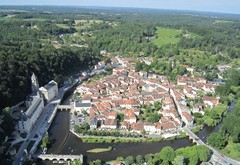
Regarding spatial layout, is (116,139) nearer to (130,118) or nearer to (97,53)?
(130,118)

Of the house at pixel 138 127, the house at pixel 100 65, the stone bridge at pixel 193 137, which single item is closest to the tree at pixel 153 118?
the house at pixel 138 127

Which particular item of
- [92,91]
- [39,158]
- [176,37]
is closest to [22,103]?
[92,91]

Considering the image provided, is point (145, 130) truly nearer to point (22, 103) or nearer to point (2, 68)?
point (22, 103)

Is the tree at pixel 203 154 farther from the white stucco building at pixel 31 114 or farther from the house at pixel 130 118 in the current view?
the white stucco building at pixel 31 114

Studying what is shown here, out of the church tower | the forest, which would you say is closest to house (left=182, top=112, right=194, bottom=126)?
the forest

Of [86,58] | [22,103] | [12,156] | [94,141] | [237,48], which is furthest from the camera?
[237,48]

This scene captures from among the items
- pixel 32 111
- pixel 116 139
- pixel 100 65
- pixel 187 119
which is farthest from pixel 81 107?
pixel 100 65
